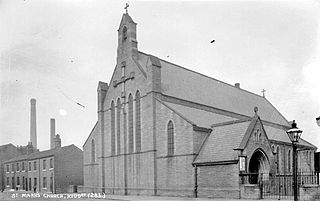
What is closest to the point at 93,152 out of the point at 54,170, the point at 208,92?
the point at 54,170

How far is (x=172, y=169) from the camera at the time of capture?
3309 centimetres

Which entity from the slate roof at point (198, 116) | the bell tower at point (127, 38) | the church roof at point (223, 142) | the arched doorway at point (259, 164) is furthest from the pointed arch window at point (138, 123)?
the arched doorway at point (259, 164)

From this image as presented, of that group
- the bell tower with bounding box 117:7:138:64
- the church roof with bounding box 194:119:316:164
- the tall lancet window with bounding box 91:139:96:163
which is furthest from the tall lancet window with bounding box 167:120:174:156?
the tall lancet window with bounding box 91:139:96:163

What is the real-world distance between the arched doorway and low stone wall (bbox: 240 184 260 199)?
359 cm

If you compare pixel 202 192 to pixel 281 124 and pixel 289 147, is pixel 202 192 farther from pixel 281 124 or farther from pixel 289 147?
pixel 281 124

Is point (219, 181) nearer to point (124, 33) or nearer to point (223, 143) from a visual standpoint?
point (223, 143)

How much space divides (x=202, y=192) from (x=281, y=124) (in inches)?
1169

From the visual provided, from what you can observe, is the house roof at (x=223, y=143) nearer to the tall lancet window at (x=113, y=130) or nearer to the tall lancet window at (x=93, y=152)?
the tall lancet window at (x=113, y=130)

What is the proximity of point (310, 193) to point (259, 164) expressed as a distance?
30.5ft

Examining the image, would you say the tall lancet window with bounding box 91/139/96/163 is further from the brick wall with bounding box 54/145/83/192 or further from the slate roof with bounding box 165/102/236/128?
the slate roof with bounding box 165/102/236/128

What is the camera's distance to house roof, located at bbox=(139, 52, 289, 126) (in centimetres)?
4016

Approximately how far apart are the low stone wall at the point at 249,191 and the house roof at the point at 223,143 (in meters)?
2.39

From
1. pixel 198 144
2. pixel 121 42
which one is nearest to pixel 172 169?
pixel 198 144

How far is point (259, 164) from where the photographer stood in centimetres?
3144
